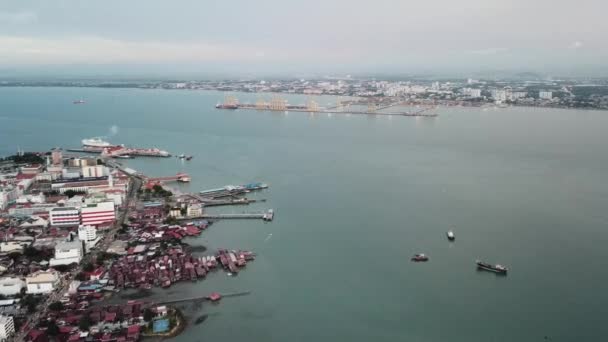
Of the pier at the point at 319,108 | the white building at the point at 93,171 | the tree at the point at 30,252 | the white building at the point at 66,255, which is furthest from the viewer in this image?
the pier at the point at 319,108

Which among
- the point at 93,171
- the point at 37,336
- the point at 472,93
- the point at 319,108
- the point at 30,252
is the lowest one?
the point at 37,336

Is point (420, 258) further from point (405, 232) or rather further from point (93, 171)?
point (93, 171)

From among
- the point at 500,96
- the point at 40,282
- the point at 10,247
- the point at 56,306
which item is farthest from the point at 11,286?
the point at 500,96

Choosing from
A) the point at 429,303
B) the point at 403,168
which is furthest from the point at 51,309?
the point at 403,168

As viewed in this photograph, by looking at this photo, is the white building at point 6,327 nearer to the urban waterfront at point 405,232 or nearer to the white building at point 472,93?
the urban waterfront at point 405,232

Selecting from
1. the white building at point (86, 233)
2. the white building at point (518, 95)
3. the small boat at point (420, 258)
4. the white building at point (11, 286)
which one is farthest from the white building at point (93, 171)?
the white building at point (518, 95)

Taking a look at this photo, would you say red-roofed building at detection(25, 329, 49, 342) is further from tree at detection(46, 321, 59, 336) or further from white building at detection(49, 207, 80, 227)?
white building at detection(49, 207, 80, 227)
